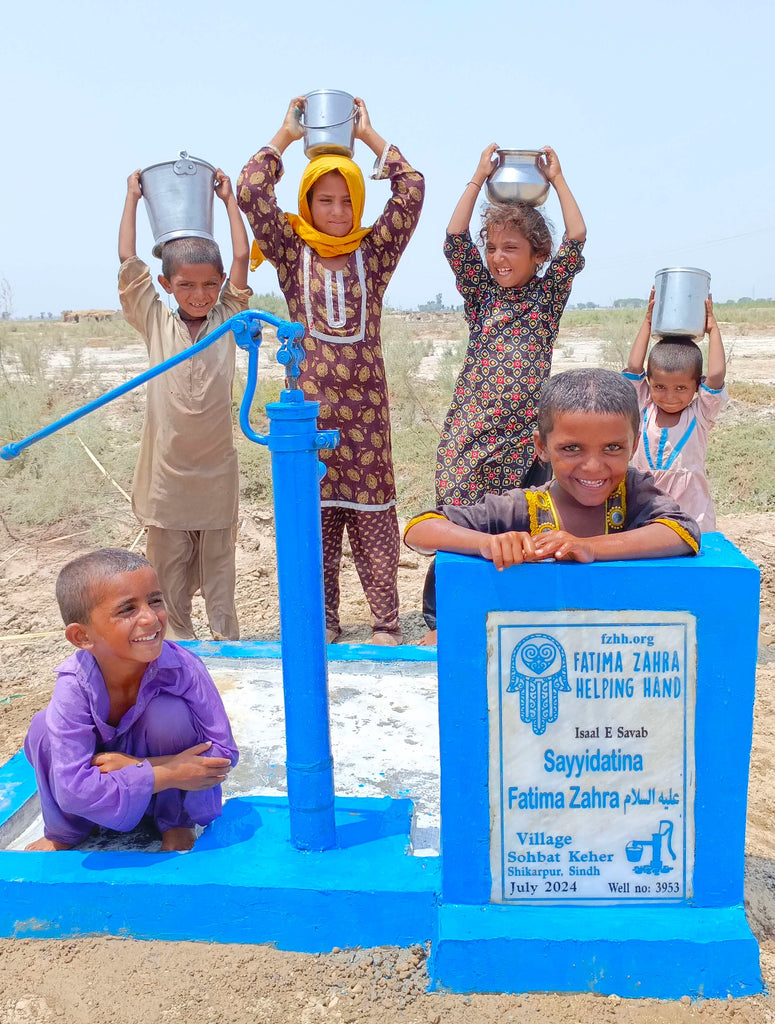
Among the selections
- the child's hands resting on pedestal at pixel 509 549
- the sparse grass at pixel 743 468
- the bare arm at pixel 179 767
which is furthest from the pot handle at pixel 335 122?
the sparse grass at pixel 743 468

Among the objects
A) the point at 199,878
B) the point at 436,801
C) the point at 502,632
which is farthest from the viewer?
the point at 436,801

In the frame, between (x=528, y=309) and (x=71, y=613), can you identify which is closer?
(x=71, y=613)

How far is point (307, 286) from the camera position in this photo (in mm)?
3619

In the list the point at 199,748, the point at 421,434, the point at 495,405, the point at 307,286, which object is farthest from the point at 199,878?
the point at 421,434

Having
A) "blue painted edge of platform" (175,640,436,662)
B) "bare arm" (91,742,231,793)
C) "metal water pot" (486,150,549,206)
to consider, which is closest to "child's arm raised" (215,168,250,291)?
"metal water pot" (486,150,549,206)

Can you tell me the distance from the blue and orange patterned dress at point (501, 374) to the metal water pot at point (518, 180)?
0.22m

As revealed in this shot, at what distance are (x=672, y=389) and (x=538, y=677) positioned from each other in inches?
79.2

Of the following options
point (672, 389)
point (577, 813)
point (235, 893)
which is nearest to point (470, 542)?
point (577, 813)

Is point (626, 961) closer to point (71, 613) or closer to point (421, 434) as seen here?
point (71, 613)

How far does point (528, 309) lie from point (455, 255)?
36cm

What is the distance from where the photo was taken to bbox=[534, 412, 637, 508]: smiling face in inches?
76.9

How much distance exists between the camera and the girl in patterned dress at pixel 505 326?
3.50 m

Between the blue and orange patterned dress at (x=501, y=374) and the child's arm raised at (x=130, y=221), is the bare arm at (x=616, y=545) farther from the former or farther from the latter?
the child's arm raised at (x=130, y=221)

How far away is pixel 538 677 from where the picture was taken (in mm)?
1871
